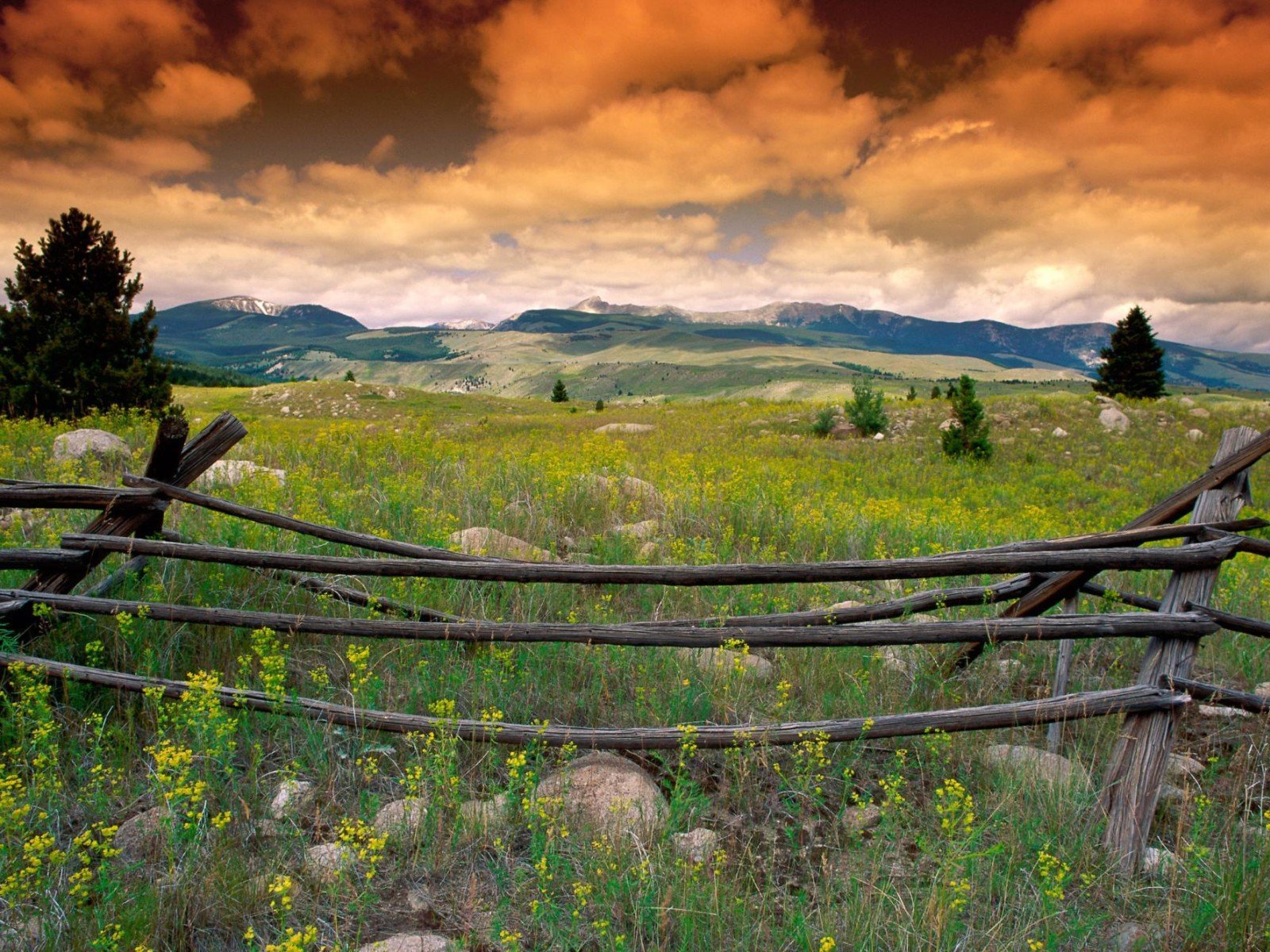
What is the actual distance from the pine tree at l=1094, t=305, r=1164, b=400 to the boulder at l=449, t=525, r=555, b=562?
49.1m

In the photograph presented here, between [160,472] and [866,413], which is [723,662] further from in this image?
[866,413]

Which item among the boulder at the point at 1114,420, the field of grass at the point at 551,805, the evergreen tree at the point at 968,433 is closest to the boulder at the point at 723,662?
the field of grass at the point at 551,805

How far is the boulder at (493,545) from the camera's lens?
652 centimetres

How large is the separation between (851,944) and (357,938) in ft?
5.83

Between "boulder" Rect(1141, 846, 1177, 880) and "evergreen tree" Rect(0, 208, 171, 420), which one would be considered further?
"evergreen tree" Rect(0, 208, 171, 420)

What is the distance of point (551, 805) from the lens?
3096 mm

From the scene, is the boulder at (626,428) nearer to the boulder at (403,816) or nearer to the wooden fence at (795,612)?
the wooden fence at (795,612)

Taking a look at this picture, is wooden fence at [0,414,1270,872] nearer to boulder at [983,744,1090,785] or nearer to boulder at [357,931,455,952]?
boulder at [983,744,1090,785]

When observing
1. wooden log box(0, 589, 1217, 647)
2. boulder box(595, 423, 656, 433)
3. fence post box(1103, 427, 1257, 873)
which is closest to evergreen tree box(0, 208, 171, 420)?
boulder box(595, 423, 656, 433)

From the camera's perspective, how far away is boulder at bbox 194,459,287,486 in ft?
25.7

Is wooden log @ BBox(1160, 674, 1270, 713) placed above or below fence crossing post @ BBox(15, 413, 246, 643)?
below

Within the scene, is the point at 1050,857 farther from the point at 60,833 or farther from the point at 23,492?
the point at 23,492

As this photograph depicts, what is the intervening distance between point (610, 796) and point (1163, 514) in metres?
3.63

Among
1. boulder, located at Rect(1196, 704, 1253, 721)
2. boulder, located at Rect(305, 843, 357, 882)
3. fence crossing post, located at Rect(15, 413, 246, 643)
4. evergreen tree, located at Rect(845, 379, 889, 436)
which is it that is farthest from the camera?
evergreen tree, located at Rect(845, 379, 889, 436)
